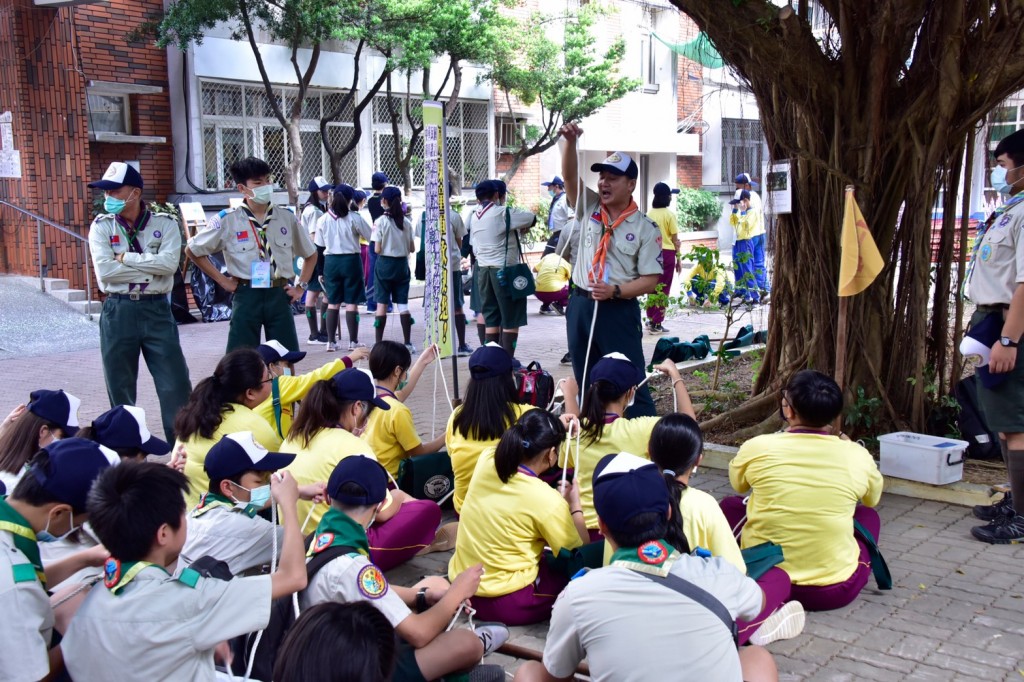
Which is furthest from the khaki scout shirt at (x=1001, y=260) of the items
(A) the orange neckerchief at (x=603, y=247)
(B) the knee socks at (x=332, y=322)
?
(B) the knee socks at (x=332, y=322)

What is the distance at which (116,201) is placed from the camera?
20.2ft

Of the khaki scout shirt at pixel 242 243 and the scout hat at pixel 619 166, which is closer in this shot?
the scout hat at pixel 619 166

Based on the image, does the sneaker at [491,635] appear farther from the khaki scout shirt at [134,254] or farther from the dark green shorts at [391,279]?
the dark green shorts at [391,279]

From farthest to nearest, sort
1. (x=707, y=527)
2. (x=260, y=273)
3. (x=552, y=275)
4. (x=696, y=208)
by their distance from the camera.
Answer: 1. (x=696, y=208)
2. (x=552, y=275)
3. (x=260, y=273)
4. (x=707, y=527)

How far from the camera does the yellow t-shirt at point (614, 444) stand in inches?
171

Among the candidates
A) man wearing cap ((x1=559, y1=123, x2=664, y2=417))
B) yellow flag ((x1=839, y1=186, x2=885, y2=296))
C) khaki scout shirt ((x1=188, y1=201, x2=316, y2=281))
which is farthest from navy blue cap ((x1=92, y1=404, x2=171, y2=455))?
yellow flag ((x1=839, y1=186, x2=885, y2=296))

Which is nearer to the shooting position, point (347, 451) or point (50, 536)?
point (50, 536)

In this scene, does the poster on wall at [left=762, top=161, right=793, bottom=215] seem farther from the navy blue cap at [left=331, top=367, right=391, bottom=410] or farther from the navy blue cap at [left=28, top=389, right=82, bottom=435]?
the navy blue cap at [left=28, top=389, right=82, bottom=435]

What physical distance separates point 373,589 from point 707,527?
120 cm

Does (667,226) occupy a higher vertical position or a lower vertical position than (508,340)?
higher

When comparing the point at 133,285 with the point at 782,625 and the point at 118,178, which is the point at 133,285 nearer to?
the point at 118,178

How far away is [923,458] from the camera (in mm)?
5582

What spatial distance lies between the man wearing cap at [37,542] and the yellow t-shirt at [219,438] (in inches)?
38.5

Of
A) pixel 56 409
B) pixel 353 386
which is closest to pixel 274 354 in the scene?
pixel 353 386
